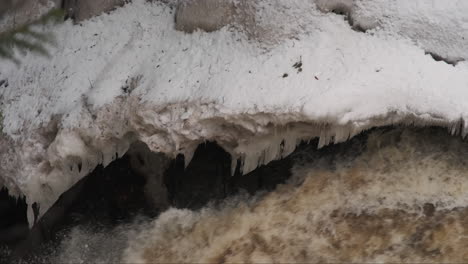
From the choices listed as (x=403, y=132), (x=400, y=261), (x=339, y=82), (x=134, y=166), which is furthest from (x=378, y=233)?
(x=134, y=166)

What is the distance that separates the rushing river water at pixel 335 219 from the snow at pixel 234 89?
246 mm

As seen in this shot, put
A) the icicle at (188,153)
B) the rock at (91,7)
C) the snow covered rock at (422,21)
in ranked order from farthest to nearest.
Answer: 1. the rock at (91,7)
2. the icicle at (188,153)
3. the snow covered rock at (422,21)

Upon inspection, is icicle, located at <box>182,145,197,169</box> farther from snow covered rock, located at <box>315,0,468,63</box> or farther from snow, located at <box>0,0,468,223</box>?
snow covered rock, located at <box>315,0,468,63</box>

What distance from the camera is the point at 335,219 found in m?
3.27

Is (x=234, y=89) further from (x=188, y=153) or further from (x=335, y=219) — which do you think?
(x=335, y=219)

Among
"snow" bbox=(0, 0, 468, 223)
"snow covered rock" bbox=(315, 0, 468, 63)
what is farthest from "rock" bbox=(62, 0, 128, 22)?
"snow covered rock" bbox=(315, 0, 468, 63)

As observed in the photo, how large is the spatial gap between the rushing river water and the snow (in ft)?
0.81

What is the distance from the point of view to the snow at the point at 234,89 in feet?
9.30

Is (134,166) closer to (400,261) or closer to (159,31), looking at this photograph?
Answer: (159,31)

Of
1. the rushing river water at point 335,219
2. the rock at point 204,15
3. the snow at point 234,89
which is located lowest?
the rushing river water at point 335,219

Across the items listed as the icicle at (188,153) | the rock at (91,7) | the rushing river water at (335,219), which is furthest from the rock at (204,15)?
the rushing river water at (335,219)

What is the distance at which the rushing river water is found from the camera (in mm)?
3154

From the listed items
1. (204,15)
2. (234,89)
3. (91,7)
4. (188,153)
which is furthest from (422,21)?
(91,7)

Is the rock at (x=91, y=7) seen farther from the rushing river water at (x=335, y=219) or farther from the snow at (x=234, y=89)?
the rushing river water at (x=335, y=219)
